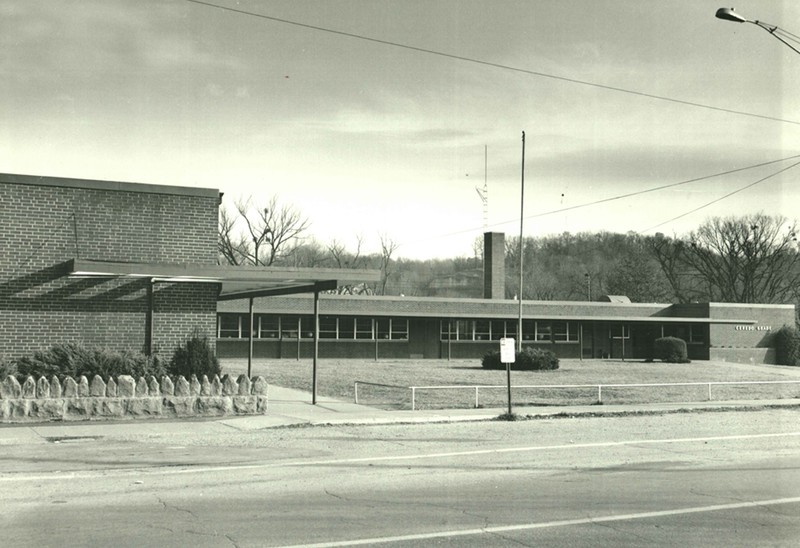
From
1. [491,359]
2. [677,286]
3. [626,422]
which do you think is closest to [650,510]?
[626,422]

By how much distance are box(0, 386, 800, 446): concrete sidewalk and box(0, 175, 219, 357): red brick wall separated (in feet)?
11.9

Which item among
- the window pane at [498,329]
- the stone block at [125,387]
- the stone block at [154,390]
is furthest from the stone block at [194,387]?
the window pane at [498,329]

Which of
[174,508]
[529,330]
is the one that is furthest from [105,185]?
[529,330]

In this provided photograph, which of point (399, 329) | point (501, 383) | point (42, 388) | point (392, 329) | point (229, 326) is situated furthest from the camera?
point (399, 329)

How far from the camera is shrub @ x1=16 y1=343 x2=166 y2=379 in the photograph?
17031mm

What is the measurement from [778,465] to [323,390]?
1559 centimetres

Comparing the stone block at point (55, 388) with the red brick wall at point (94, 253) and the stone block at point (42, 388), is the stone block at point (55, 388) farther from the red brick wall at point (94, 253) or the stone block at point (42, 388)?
the red brick wall at point (94, 253)

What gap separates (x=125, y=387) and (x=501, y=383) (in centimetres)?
1627

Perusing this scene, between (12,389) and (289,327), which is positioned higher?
(289,327)

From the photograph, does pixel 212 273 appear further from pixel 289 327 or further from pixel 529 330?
pixel 529 330

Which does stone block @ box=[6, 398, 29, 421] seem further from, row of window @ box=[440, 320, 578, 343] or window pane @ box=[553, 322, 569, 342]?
window pane @ box=[553, 322, 569, 342]

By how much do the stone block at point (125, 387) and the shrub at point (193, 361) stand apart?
257 centimetres

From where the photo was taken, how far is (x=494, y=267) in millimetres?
60188

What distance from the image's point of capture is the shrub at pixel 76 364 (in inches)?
671
